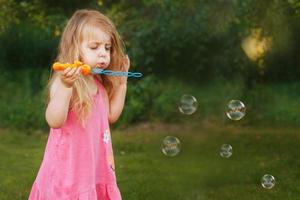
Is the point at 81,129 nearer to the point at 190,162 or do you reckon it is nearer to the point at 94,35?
the point at 94,35

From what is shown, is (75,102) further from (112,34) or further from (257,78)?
(257,78)

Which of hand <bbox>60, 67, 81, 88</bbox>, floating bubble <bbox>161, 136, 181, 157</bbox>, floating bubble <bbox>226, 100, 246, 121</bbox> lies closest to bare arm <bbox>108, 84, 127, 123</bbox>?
hand <bbox>60, 67, 81, 88</bbox>

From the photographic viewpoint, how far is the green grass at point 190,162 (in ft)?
13.8

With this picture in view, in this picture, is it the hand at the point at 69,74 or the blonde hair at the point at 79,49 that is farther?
the blonde hair at the point at 79,49

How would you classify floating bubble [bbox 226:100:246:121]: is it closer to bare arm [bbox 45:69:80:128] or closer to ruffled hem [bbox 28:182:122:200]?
ruffled hem [bbox 28:182:122:200]

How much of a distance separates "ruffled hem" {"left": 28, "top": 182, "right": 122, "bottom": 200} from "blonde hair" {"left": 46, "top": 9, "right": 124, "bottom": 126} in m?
0.26

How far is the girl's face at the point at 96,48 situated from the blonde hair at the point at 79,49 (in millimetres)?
20

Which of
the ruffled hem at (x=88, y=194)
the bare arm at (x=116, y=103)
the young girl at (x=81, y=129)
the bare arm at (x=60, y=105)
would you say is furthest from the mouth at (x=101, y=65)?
the ruffled hem at (x=88, y=194)

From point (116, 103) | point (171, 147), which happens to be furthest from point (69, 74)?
point (171, 147)

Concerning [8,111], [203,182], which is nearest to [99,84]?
[203,182]

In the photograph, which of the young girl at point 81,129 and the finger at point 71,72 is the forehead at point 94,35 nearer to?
the young girl at point 81,129

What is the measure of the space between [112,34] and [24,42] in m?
4.83

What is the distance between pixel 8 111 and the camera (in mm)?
6754

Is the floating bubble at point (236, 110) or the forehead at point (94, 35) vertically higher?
the forehead at point (94, 35)
